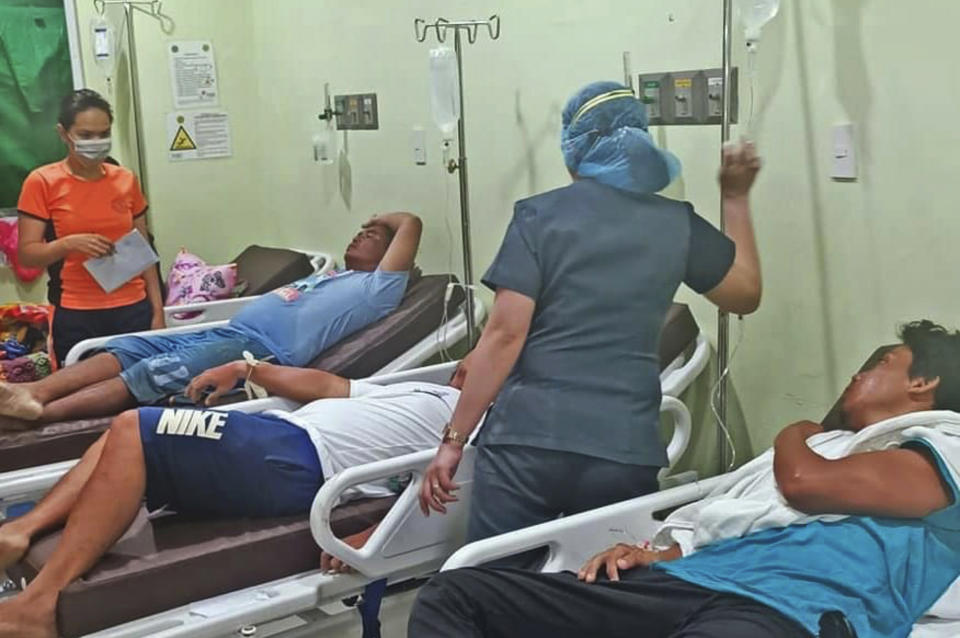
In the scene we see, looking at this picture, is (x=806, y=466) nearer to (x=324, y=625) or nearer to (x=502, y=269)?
(x=502, y=269)

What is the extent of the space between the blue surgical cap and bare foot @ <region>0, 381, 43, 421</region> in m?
1.86

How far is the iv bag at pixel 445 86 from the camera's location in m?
3.43

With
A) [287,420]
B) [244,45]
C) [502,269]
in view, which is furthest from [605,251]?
[244,45]

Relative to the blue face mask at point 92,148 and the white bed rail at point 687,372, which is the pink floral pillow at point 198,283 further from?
the white bed rail at point 687,372

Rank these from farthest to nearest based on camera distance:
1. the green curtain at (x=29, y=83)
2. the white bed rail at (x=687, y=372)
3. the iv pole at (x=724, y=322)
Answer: the green curtain at (x=29, y=83)
the white bed rail at (x=687, y=372)
the iv pole at (x=724, y=322)

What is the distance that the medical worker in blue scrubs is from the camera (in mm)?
2096

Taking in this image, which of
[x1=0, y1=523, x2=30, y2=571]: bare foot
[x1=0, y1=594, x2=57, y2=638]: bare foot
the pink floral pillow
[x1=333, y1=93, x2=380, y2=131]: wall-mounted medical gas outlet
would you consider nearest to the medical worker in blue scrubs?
[x1=0, y1=594, x2=57, y2=638]: bare foot

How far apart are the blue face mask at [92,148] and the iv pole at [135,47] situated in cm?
153

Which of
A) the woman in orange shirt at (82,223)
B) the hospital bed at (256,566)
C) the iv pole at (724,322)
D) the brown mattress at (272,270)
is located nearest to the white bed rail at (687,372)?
the iv pole at (724,322)

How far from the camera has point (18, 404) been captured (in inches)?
120

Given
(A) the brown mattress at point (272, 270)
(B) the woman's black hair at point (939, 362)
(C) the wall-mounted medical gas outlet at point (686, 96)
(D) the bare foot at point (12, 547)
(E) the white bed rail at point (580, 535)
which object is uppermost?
(C) the wall-mounted medical gas outlet at point (686, 96)

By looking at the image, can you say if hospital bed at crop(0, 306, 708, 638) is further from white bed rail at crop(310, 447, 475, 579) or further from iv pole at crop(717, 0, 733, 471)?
iv pole at crop(717, 0, 733, 471)

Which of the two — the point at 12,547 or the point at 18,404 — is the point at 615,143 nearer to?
the point at 12,547

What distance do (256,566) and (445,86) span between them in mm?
1775
